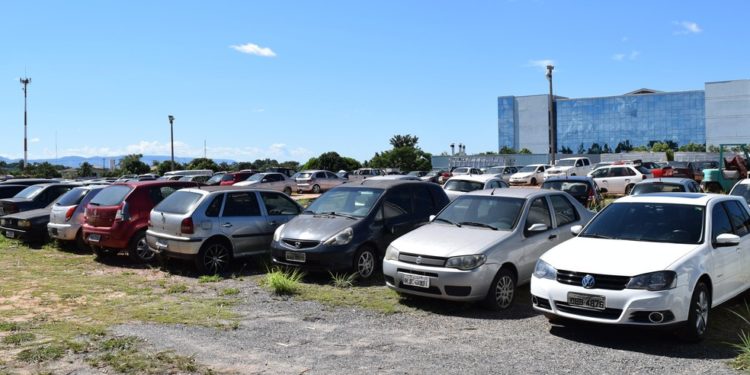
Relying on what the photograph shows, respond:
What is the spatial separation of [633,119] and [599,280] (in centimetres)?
10443

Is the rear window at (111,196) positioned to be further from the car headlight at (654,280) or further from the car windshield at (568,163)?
the car windshield at (568,163)

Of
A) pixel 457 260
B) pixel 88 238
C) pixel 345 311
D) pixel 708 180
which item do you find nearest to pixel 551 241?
pixel 457 260

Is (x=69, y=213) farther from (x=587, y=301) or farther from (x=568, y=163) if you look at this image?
(x=568, y=163)

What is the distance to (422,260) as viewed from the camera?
8188 millimetres

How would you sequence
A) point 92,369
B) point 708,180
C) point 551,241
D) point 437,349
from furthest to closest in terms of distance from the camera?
point 708,180 < point 551,241 < point 437,349 < point 92,369

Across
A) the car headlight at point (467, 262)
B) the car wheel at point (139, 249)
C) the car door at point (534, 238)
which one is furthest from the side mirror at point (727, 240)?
the car wheel at point (139, 249)

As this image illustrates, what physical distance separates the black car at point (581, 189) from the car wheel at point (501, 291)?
29.7 ft

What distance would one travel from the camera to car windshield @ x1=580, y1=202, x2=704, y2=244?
7226 mm

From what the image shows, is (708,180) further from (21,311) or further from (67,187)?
(21,311)

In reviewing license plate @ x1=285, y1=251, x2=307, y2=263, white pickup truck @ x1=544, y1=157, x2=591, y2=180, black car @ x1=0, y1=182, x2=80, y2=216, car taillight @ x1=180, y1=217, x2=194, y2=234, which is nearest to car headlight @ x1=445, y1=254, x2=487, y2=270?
license plate @ x1=285, y1=251, x2=307, y2=263

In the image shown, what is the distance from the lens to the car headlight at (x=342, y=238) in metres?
9.90

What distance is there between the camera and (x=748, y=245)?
7.82 m

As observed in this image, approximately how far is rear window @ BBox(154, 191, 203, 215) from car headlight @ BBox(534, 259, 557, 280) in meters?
6.25

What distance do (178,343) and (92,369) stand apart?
1.00 m
